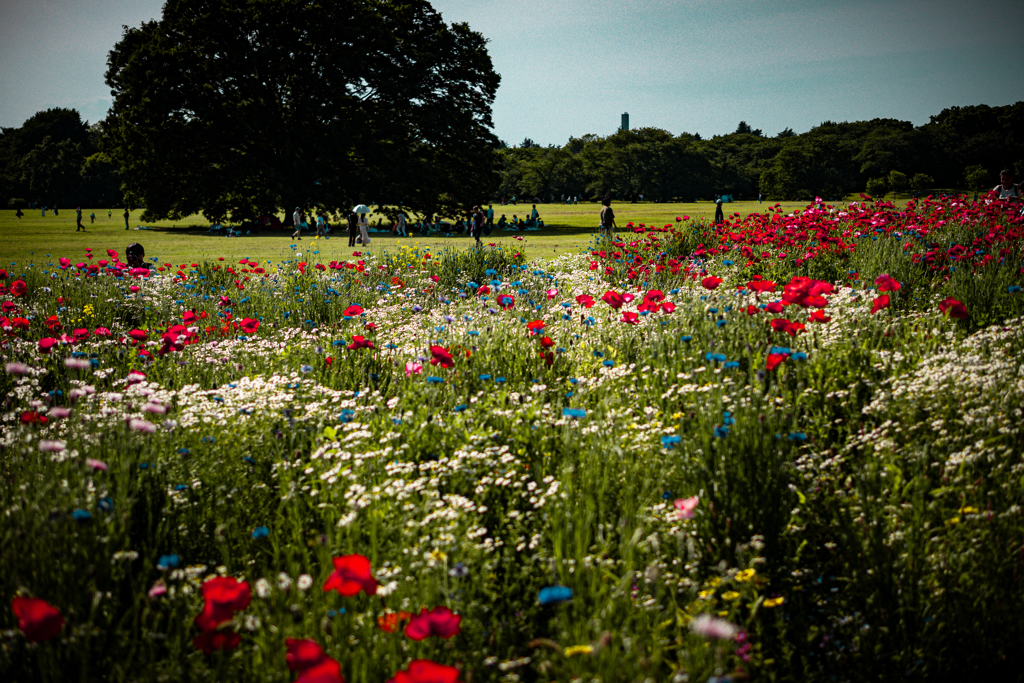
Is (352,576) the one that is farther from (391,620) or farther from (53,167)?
(53,167)

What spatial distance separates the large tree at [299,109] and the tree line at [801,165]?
47.8m

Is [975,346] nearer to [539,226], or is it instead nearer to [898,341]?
[898,341]

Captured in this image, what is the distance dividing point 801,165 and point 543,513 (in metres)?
101

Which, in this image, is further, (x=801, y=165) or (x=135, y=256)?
(x=801, y=165)

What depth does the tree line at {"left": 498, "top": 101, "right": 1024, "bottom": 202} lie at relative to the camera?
293ft

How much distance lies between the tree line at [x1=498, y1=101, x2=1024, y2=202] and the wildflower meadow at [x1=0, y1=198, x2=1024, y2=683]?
265 ft

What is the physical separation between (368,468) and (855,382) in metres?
3.01

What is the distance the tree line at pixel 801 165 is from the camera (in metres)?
89.4

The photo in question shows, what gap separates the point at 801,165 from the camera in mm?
89312

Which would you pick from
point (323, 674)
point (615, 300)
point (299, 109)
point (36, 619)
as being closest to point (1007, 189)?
point (615, 300)

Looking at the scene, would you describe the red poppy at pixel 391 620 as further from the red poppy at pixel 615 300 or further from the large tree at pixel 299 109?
the large tree at pixel 299 109

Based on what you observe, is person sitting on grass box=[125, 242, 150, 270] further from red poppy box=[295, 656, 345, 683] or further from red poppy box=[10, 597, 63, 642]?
red poppy box=[295, 656, 345, 683]

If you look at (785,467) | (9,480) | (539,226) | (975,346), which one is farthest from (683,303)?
(539,226)

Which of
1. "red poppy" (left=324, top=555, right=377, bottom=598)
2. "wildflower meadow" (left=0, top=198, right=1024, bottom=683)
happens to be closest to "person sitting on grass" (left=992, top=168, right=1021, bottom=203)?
"wildflower meadow" (left=0, top=198, right=1024, bottom=683)
